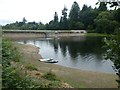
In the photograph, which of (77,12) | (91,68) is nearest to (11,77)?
(91,68)

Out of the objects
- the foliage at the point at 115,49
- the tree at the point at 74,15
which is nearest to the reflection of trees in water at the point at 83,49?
the foliage at the point at 115,49

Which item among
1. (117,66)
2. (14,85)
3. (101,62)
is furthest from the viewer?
(101,62)

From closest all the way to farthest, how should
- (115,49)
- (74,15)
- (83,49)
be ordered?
(115,49), (83,49), (74,15)

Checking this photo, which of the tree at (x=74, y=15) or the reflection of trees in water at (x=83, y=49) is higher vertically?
the tree at (x=74, y=15)

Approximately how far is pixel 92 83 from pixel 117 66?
733 inches

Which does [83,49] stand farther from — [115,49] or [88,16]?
[88,16]

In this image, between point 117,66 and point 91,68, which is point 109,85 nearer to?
point 91,68

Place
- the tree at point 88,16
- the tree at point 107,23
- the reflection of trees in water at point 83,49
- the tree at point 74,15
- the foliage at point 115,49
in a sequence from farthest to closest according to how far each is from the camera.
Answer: the tree at point 74,15, the tree at point 88,16, the reflection of trees in water at point 83,49, the tree at point 107,23, the foliage at point 115,49

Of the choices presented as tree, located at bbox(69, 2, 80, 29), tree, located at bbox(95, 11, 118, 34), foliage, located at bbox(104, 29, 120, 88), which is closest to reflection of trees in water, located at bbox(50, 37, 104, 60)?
tree, located at bbox(95, 11, 118, 34)

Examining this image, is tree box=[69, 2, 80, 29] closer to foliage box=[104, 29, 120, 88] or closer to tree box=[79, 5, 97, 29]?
tree box=[79, 5, 97, 29]

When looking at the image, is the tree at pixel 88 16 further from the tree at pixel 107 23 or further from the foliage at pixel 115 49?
the foliage at pixel 115 49

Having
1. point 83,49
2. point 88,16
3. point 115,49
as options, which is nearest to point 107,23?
point 83,49

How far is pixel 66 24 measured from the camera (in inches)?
5054

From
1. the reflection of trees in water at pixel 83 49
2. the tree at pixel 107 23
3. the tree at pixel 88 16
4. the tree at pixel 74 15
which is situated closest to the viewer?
the tree at pixel 107 23
